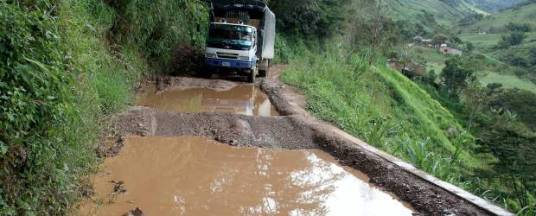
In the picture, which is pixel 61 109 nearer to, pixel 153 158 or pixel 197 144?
pixel 153 158

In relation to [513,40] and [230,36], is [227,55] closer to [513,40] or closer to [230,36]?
[230,36]

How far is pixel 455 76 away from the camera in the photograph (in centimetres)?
4950

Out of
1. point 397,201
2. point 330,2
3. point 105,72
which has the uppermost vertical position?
point 330,2

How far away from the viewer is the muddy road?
6.23 meters

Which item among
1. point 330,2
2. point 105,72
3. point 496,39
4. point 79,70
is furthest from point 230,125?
point 496,39

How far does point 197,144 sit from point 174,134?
67 centimetres

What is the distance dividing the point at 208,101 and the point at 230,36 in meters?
4.16

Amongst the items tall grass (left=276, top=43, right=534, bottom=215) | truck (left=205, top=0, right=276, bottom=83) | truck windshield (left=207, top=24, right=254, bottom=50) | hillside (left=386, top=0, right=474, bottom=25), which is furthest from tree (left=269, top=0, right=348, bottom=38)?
hillside (left=386, top=0, right=474, bottom=25)

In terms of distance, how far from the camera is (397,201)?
22.5 feet

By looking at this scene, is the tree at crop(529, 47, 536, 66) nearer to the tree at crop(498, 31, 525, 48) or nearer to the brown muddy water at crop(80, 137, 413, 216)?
the tree at crop(498, 31, 525, 48)

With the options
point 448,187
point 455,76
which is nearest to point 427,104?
point 455,76

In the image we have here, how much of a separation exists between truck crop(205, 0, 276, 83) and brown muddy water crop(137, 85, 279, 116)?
1.49m

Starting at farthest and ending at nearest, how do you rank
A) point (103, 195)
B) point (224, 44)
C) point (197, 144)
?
point (224, 44) < point (197, 144) < point (103, 195)

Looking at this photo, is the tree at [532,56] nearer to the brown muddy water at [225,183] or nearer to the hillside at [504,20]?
the hillside at [504,20]
